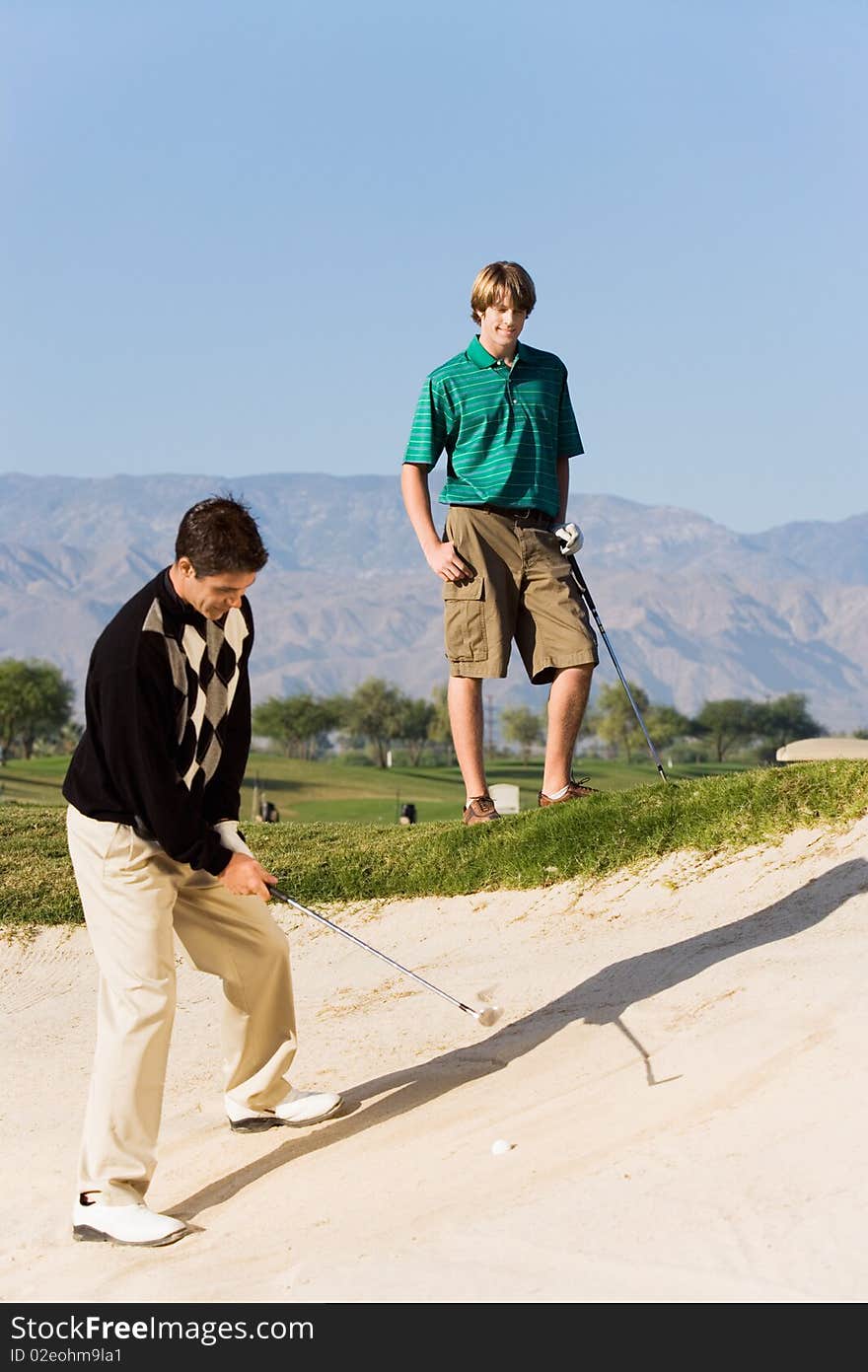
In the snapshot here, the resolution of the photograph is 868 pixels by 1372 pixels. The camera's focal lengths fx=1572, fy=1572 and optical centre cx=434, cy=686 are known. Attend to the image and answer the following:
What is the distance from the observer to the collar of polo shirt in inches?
363

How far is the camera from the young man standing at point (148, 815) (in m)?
5.61

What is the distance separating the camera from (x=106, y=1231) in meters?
5.60

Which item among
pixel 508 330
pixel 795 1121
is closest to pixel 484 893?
pixel 508 330

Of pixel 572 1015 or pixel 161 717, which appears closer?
pixel 161 717

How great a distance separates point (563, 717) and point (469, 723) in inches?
24.3

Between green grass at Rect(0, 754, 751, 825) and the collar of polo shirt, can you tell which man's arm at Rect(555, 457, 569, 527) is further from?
green grass at Rect(0, 754, 751, 825)

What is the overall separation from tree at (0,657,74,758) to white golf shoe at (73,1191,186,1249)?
293 ft

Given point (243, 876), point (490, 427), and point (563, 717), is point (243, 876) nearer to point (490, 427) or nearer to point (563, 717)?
point (563, 717)

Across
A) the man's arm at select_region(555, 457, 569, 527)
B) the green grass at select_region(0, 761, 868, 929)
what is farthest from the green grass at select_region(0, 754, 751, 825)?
the man's arm at select_region(555, 457, 569, 527)

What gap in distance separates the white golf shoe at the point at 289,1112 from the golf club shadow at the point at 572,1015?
65 millimetres

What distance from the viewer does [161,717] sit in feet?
18.6

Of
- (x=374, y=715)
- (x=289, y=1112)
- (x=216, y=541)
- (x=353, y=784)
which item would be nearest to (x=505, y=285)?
(x=216, y=541)

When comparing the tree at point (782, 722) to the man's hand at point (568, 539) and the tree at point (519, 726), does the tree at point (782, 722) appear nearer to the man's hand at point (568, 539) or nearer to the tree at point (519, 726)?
the tree at point (519, 726)
